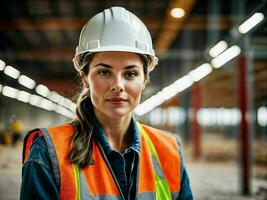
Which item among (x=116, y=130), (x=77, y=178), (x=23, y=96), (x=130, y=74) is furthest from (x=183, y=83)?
(x=77, y=178)

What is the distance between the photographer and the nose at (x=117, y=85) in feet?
6.20

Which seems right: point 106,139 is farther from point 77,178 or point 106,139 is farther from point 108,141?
point 77,178

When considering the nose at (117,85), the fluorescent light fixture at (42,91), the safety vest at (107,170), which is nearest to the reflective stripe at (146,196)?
the safety vest at (107,170)

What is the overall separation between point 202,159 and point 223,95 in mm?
12602

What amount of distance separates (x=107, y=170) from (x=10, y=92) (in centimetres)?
203

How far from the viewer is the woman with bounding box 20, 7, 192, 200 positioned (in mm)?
1748

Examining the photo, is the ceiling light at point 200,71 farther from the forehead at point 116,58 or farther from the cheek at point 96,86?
the cheek at point 96,86

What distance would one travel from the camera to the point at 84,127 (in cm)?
198

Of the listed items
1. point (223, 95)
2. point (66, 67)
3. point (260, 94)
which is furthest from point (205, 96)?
point (66, 67)

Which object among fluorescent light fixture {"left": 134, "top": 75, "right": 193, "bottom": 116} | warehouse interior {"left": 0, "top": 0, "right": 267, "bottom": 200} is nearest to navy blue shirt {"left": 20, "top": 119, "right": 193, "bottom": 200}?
warehouse interior {"left": 0, "top": 0, "right": 267, "bottom": 200}

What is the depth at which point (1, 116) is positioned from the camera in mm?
3910

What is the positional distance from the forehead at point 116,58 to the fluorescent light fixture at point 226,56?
17.7 feet

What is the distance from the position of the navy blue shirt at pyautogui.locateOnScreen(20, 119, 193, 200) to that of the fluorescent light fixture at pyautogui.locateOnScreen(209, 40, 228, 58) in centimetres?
548

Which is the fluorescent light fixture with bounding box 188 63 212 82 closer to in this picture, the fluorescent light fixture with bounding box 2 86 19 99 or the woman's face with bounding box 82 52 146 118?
the fluorescent light fixture with bounding box 2 86 19 99
